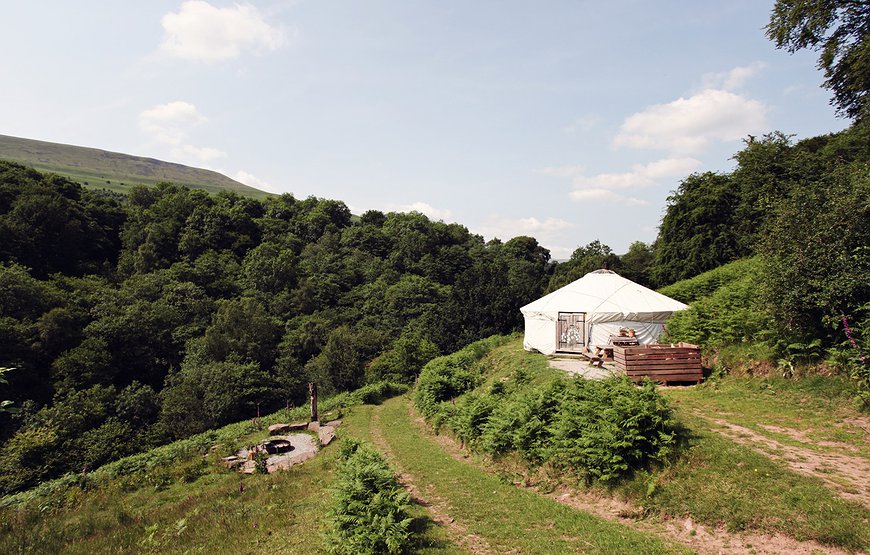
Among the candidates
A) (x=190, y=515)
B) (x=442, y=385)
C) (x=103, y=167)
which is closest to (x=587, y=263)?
(x=442, y=385)

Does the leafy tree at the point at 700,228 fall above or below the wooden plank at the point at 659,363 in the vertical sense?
above

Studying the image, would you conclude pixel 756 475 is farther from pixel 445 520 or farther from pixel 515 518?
pixel 445 520

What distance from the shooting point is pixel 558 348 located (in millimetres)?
23438

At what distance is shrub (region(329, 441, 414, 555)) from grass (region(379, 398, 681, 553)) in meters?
1.47

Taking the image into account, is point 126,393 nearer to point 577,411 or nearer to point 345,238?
point 577,411

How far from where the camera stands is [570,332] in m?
23.3

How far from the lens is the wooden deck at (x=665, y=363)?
14.2 metres

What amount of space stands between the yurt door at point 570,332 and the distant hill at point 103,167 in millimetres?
119622

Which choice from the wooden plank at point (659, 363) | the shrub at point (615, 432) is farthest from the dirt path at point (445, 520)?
the wooden plank at point (659, 363)

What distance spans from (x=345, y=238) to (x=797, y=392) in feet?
239

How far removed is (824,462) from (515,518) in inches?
225

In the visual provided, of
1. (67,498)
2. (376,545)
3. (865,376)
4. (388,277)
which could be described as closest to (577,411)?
(376,545)

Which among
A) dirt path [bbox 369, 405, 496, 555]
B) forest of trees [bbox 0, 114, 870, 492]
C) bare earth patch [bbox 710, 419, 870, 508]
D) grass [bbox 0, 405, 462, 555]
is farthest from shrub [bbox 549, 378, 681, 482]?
forest of trees [bbox 0, 114, 870, 492]

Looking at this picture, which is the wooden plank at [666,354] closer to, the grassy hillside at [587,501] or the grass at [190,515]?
the grassy hillside at [587,501]
